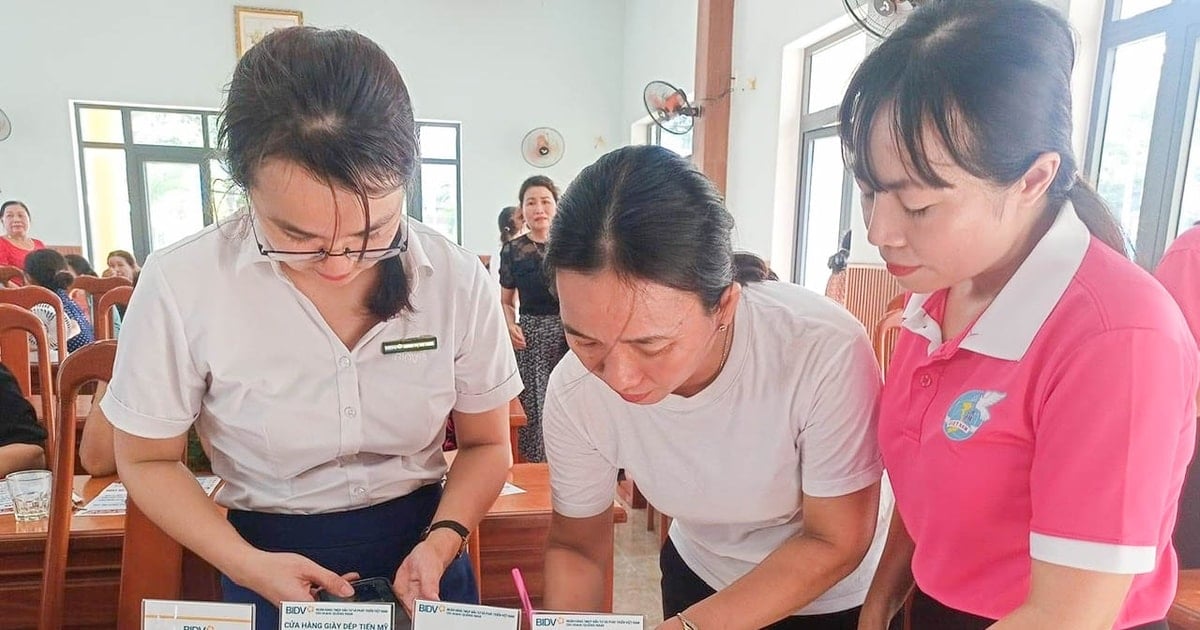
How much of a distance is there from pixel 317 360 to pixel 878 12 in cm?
231

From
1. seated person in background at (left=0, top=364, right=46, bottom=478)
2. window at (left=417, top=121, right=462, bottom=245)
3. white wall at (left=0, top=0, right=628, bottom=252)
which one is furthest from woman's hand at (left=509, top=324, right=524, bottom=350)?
window at (left=417, top=121, right=462, bottom=245)

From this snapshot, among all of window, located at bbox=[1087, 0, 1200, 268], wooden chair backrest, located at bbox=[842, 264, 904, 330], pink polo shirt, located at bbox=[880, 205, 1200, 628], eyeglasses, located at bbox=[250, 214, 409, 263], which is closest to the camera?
pink polo shirt, located at bbox=[880, 205, 1200, 628]

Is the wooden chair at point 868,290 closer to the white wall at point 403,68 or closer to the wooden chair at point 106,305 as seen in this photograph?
the wooden chair at point 106,305

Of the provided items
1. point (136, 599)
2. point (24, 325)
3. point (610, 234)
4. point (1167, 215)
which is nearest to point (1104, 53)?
point (1167, 215)

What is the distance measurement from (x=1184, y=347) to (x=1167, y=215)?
2.25 metres

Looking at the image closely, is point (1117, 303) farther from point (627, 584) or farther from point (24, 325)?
point (24, 325)

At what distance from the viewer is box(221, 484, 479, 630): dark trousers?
933 mm

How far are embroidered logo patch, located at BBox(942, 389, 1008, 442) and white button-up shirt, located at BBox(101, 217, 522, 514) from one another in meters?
0.60

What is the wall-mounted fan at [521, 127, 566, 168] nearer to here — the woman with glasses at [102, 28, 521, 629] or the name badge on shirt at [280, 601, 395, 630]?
the woman with glasses at [102, 28, 521, 629]

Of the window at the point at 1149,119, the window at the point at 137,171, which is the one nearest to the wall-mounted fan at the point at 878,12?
the window at the point at 1149,119

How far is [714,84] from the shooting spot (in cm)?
479

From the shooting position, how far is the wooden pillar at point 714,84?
4699mm

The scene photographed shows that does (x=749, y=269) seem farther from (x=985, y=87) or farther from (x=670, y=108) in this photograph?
(x=670, y=108)

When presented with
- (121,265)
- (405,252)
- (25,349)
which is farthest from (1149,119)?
(121,265)
